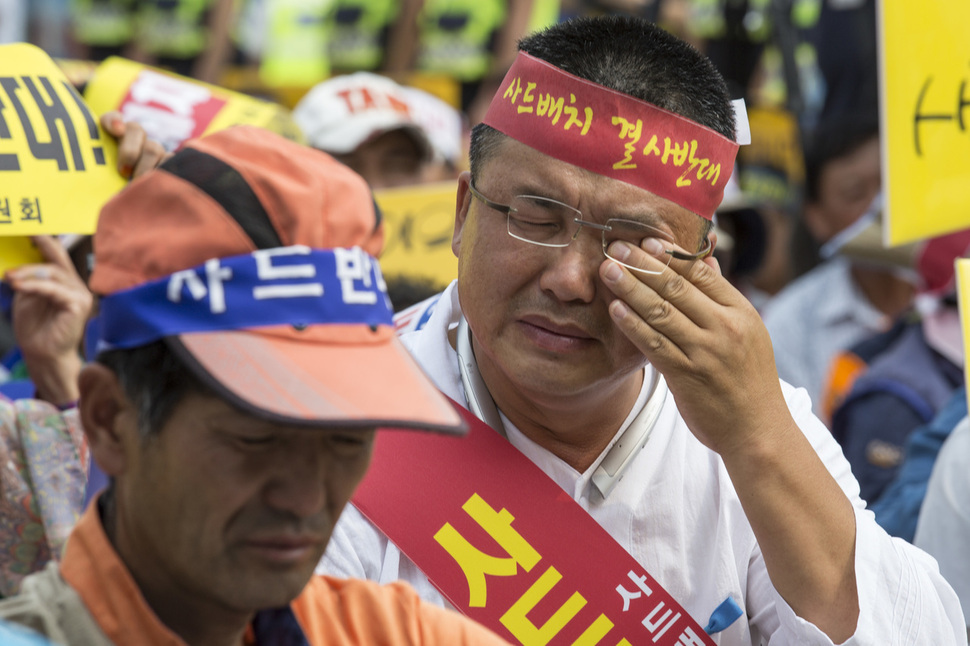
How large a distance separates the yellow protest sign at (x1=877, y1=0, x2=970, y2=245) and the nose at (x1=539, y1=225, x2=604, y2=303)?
1205 mm

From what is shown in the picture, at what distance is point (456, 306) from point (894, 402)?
6.65ft

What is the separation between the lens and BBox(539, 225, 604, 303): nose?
6.96 feet

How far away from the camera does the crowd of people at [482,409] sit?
1.38m

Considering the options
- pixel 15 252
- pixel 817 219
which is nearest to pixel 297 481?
pixel 15 252

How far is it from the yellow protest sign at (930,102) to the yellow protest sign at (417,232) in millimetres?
1696

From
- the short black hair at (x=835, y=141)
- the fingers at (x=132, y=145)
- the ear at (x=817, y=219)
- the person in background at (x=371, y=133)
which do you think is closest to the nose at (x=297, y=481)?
the fingers at (x=132, y=145)

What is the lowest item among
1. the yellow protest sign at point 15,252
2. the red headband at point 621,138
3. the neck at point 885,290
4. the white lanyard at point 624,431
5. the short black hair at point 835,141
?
the neck at point 885,290

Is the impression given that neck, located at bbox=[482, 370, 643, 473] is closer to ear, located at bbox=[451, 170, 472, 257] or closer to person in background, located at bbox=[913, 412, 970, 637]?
ear, located at bbox=[451, 170, 472, 257]

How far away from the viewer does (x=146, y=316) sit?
1.36 meters

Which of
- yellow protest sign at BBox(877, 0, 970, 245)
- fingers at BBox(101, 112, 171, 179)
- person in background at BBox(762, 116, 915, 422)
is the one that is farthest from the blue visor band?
person in background at BBox(762, 116, 915, 422)

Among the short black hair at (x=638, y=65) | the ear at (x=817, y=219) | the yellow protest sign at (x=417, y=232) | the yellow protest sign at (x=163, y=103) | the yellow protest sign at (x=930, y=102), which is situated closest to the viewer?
the short black hair at (x=638, y=65)

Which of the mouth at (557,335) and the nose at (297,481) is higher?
the nose at (297,481)

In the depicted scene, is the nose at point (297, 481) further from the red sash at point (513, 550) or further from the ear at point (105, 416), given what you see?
the red sash at point (513, 550)

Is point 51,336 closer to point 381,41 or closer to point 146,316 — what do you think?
point 146,316
